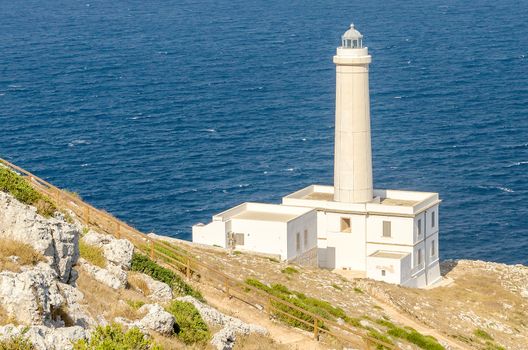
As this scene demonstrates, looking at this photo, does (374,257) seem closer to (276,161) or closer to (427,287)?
(427,287)

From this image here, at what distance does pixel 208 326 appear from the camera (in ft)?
101

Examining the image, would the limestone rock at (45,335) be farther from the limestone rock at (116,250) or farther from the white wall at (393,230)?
the white wall at (393,230)

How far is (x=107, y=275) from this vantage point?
1232 inches

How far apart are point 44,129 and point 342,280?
80.1 m

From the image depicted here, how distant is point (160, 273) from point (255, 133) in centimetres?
10061

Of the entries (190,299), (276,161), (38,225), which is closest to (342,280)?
(190,299)

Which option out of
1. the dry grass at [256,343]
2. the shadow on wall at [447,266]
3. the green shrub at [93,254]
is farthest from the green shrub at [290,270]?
the green shrub at [93,254]

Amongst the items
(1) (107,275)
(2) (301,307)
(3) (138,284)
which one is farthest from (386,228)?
(1) (107,275)

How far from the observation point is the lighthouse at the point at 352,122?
7075cm

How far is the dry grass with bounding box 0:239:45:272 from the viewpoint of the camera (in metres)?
26.4

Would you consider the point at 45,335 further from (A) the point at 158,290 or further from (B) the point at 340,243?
(B) the point at 340,243

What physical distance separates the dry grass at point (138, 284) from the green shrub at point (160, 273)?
1.33 meters

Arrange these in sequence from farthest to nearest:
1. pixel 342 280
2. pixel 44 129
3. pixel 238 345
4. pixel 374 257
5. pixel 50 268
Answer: pixel 44 129 < pixel 374 257 < pixel 342 280 < pixel 238 345 < pixel 50 268

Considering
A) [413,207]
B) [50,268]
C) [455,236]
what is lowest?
[455,236]
